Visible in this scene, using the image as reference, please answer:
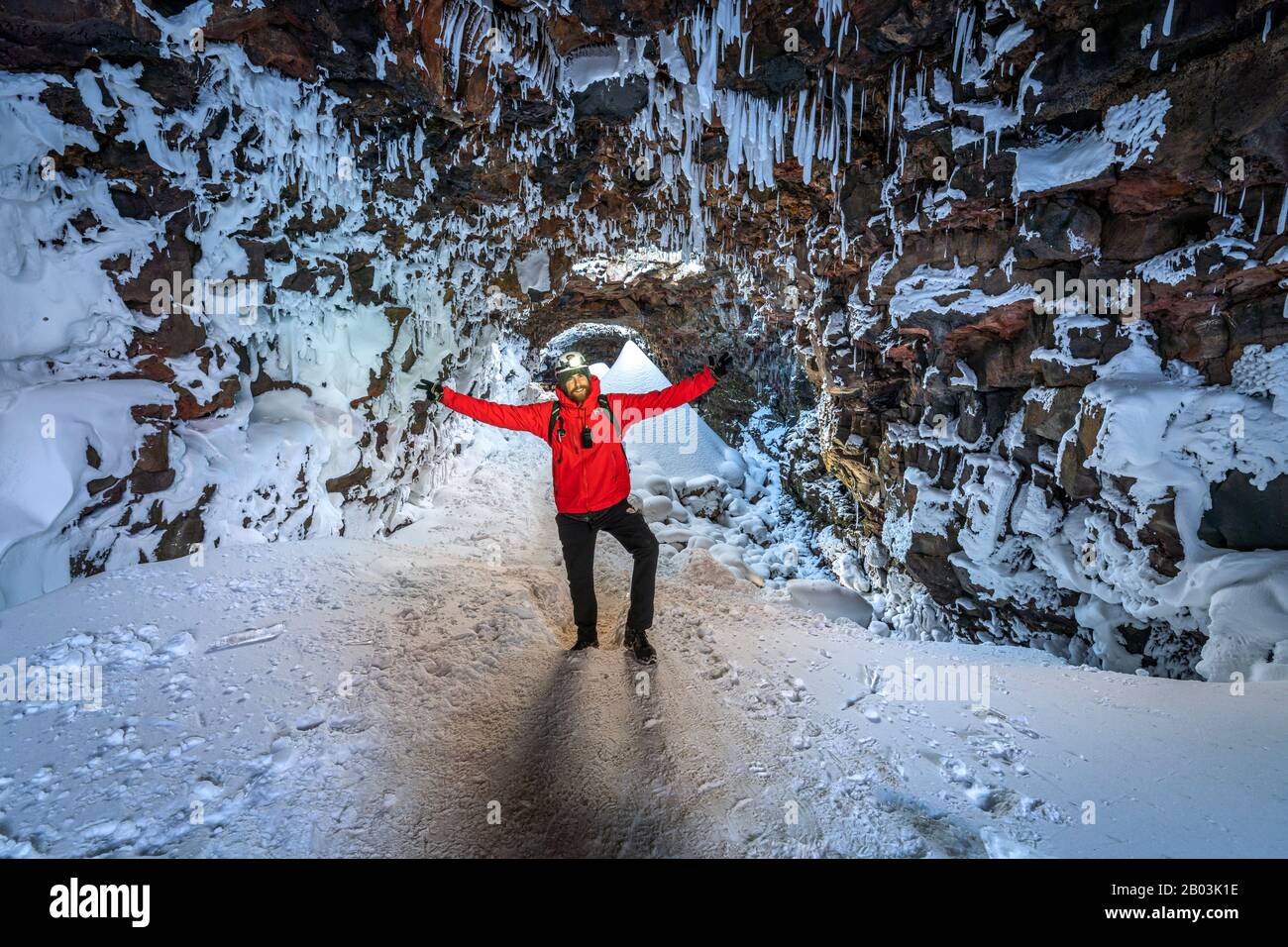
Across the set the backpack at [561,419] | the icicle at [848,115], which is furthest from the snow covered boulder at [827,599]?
the icicle at [848,115]

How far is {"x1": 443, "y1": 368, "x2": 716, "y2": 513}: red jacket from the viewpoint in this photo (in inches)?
136

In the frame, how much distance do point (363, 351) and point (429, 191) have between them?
2378 millimetres

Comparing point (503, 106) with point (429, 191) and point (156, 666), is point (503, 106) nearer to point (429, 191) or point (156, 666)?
point (429, 191)

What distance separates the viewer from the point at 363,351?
23.8ft

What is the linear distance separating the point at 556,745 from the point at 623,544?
1.32 m

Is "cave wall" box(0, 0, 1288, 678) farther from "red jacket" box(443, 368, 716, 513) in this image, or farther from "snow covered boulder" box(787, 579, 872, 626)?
"red jacket" box(443, 368, 716, 513)

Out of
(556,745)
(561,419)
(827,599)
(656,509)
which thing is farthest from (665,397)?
(656,509)

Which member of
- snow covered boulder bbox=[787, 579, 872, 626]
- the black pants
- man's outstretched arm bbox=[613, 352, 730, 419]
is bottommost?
snow covered boulder bbox=[787, 579, 872, 626]

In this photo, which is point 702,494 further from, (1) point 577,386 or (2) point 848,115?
(1) point 577,386

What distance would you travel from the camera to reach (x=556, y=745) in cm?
261

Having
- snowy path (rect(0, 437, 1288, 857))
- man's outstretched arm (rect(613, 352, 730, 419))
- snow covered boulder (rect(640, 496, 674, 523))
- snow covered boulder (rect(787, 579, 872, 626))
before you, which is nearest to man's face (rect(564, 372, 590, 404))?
man's outstretched arm (rect(613, 352, 730, 419))

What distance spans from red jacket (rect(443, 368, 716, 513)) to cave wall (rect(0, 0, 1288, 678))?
3260 mm
